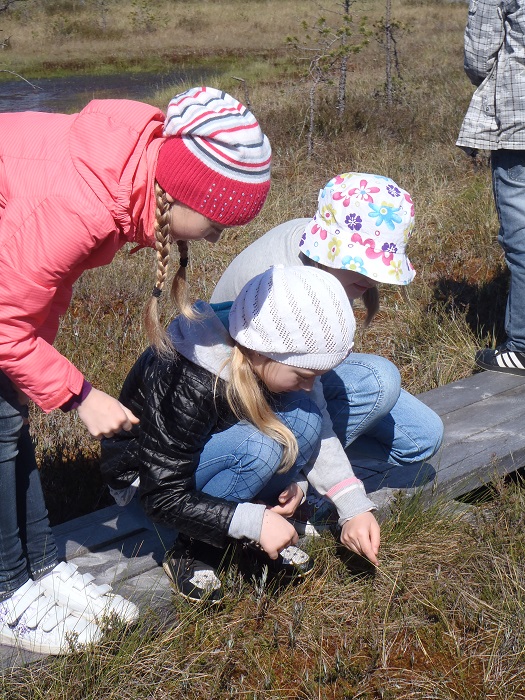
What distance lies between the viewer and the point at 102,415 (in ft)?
6.79

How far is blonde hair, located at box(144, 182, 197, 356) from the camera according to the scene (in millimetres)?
2100

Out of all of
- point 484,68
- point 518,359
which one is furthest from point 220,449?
point 484,68

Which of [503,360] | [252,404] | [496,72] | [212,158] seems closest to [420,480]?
[252,404]

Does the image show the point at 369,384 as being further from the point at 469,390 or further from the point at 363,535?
the point at 469,390

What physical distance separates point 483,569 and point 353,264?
1038mm

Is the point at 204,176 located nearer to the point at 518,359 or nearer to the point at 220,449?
the point at 220,449

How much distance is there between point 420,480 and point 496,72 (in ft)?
6.60

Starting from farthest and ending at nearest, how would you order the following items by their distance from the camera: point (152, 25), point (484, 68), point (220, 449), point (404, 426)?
→ point (152, 25), point (484, 68), point (404, 426), point (220, 449)

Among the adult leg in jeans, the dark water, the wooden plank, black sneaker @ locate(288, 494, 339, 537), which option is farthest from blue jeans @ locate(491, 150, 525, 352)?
the dark water

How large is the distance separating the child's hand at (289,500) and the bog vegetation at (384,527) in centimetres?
21

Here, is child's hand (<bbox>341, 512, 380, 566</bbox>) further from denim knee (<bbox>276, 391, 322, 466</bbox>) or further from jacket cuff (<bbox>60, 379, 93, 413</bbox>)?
jacket cuff (<bbox>60, 379, 93, 413</bbox>)

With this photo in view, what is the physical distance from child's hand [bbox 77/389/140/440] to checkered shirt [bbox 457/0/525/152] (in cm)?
258

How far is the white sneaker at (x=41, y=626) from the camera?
221 cm

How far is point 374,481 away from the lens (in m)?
3.18
